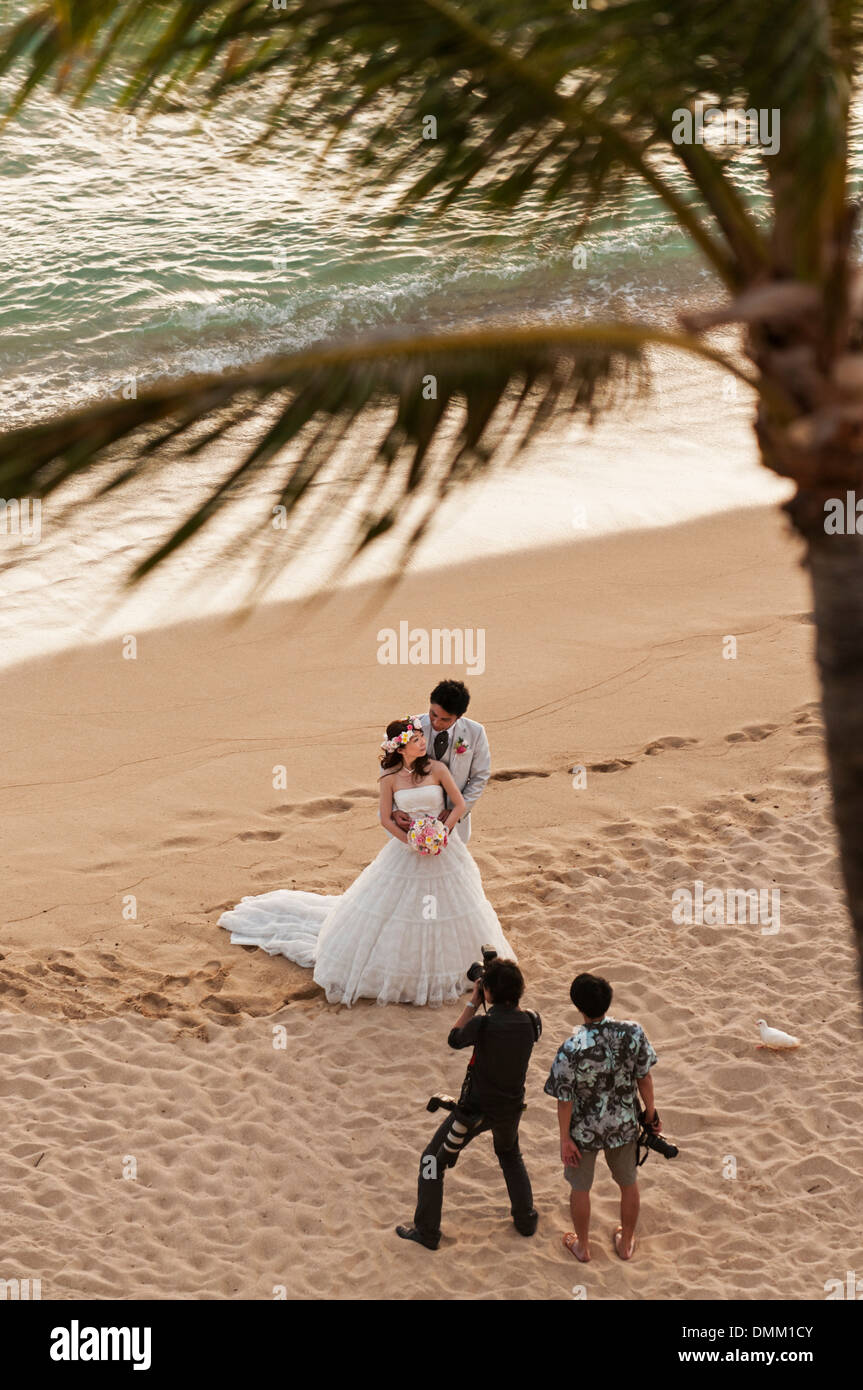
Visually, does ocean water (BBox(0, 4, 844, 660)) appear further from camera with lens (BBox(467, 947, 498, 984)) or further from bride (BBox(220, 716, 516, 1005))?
camera with lens (BBox(467, 947, 498, 984))

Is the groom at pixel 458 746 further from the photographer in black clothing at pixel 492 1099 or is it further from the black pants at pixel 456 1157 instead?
the black pants at pixel 456 1157

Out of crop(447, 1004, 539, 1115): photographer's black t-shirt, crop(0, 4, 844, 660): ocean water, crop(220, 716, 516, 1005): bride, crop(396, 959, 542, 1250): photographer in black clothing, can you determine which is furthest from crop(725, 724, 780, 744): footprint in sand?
crop(447, 1004, 539, 1115): photographer's black t-shirt

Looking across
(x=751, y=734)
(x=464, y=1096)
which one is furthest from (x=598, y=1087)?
(x=751, y=734)

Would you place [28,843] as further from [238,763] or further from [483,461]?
[483,461]

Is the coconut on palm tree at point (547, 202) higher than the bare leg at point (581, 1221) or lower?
higher

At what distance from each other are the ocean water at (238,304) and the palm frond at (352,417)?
32.1 feet

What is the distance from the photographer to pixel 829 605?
3.32 m

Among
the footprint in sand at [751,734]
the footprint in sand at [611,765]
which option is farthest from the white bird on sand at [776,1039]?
the footprint in sand at [751,734]

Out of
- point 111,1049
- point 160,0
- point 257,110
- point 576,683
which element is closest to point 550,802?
point 576,683

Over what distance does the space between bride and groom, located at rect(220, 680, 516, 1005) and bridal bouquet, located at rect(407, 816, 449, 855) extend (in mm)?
56

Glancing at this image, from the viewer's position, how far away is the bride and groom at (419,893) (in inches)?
286

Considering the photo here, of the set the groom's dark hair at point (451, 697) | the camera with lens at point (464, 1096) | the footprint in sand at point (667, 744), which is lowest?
the camera with lens at point (464, 1096)

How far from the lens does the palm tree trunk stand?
3.26 metres

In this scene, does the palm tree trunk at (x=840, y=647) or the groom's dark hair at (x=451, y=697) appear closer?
the palm tree trunk at (x=840, y=647)
